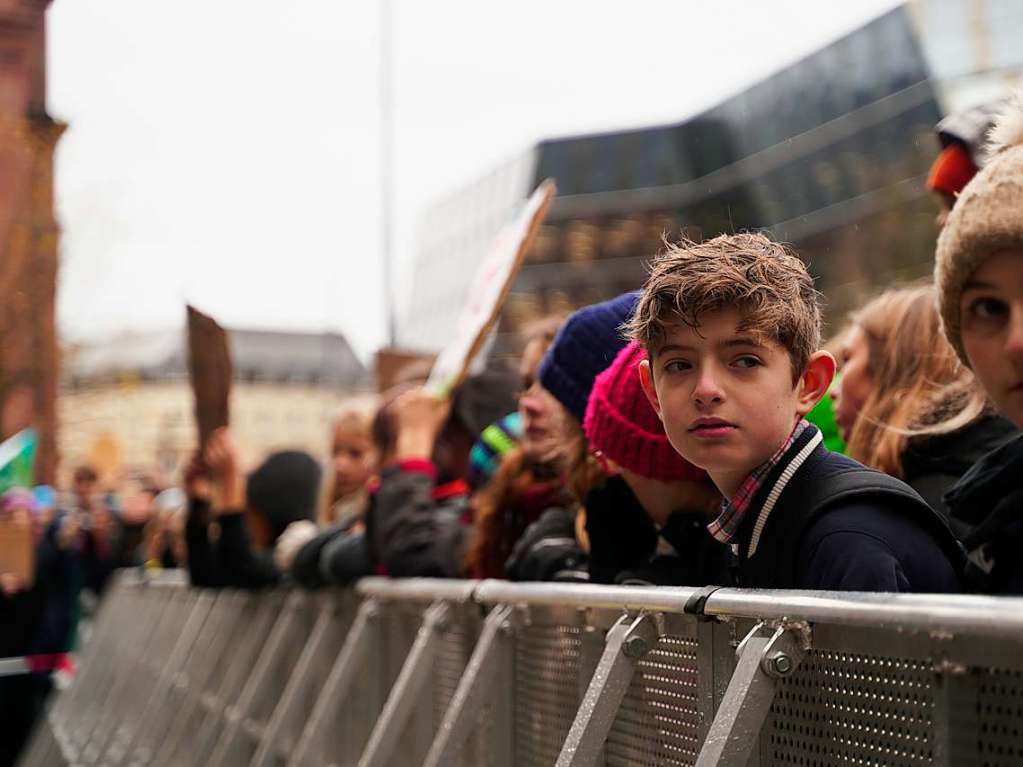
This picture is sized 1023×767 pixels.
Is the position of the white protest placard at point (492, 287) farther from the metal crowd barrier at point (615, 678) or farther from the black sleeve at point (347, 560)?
the metal crowd barrier at point (615, 678)

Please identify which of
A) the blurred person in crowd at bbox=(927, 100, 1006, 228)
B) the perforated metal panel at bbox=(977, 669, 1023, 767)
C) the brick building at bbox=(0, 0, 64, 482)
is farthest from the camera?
the brick building at bbox=(0, 0, 64, 482)

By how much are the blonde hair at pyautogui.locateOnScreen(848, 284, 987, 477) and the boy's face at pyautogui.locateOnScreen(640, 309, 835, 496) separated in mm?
866

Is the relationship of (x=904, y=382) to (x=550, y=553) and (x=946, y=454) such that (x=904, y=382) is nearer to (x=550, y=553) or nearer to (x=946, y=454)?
(x=946, y=454)

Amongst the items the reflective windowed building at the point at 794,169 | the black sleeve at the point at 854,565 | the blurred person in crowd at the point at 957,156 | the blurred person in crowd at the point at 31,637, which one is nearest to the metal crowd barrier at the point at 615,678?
the black sleeve at the point at 854,565

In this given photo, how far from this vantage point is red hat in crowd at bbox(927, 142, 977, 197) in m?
4.57

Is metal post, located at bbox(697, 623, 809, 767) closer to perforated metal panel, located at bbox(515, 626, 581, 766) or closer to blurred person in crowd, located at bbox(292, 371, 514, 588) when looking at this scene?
perforated metal panel, located at bbox(515, 626, 581, 766)

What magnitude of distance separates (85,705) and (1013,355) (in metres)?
11.6

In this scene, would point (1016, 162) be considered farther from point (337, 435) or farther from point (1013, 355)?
point (337, 435)

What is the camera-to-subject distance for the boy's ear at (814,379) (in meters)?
3.06

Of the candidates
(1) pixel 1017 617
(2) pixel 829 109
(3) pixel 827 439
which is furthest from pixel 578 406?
(2) pixel 829 109

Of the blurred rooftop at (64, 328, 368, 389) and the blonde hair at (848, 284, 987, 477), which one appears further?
the blurred rooftop at (64, 328, 368, 389)

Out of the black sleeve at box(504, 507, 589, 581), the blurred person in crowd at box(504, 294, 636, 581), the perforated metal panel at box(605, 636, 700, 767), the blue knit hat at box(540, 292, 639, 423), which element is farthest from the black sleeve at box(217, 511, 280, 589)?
the perforated metal panel at box(605, 636, 700, 767)

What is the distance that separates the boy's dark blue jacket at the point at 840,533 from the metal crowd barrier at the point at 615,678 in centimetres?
12

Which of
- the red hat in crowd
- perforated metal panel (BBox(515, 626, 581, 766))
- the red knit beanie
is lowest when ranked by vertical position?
perforated metal panel (BBox(515, 626, 581, 766))
